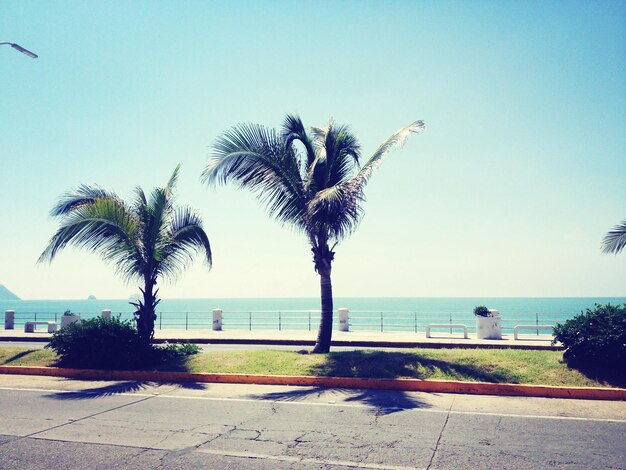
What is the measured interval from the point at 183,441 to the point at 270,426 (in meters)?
1.34

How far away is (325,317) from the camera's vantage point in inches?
536

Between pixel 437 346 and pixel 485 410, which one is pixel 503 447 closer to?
pixel 485 410

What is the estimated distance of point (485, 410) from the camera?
802 centimetres

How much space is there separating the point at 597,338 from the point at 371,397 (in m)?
4.76

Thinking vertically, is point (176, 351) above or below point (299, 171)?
below

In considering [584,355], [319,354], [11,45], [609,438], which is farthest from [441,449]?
[11,45]

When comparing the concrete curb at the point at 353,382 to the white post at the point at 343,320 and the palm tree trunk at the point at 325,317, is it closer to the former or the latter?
the palm tree trunk at the point at 325,317

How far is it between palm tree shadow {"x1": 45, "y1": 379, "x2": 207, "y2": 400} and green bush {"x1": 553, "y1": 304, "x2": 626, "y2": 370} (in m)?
7.85

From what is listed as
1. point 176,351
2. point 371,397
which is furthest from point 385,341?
point 371,397

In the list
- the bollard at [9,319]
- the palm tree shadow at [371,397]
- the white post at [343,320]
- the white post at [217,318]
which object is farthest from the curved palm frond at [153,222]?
the bollard at [9,319]

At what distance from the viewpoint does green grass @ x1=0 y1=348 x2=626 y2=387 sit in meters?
9.70

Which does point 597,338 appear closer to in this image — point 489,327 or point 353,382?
point 353,382

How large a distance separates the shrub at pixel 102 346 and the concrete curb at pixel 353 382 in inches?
15.8

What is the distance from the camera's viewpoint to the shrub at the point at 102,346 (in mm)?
12227
